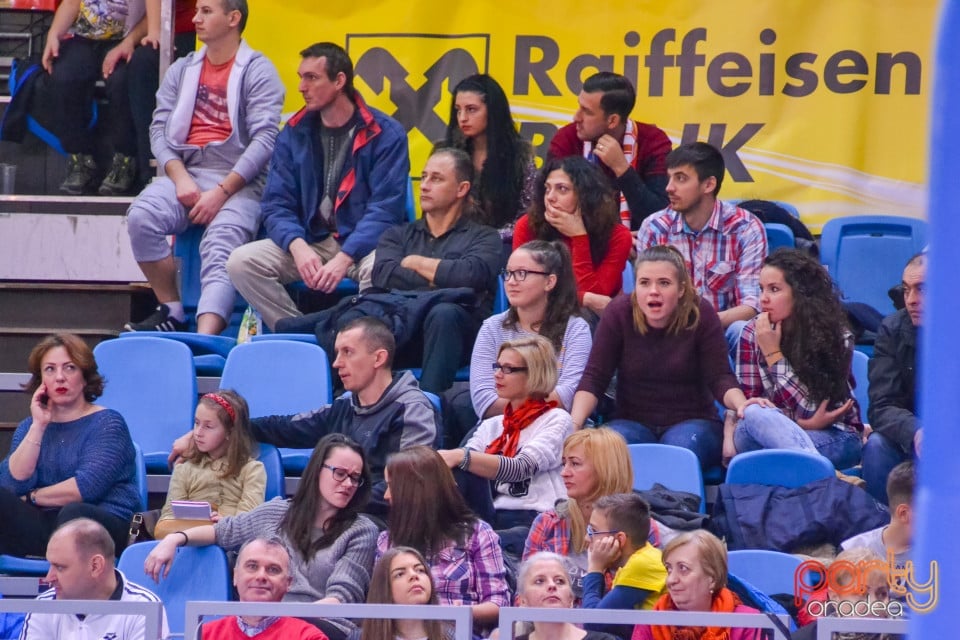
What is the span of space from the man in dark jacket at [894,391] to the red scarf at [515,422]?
3.32 ft

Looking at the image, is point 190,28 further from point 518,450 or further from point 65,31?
point 518,450

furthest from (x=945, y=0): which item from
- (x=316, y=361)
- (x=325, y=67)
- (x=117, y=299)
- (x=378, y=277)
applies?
(x=117, y=299)

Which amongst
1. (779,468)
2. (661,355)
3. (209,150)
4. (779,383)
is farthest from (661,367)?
(209,150)

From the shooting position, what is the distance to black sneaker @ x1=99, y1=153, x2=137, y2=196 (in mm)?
6922

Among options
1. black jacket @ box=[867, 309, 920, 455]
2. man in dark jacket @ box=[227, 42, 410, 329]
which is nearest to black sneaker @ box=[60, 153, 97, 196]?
man in dark jacket @ box=[227, 42, 410, 329]

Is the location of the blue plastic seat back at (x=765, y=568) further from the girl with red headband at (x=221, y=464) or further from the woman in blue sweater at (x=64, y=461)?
the woman in blue sweater at (x=64, y=461)

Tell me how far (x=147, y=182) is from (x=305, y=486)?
10.5 ft

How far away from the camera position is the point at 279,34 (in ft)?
22.3

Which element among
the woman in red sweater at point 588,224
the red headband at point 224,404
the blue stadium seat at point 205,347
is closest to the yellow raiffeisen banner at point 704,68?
the woman in red sweater at point 588,224

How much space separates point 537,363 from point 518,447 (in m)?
0.28

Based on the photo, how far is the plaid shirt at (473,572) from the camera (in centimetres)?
389

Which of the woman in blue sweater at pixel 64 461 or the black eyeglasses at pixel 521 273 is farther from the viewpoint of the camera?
the black eyeglasses at pixel 521 273

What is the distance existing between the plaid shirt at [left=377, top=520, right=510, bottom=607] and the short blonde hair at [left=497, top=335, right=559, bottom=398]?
777mm

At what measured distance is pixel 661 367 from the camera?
16.2 feet
